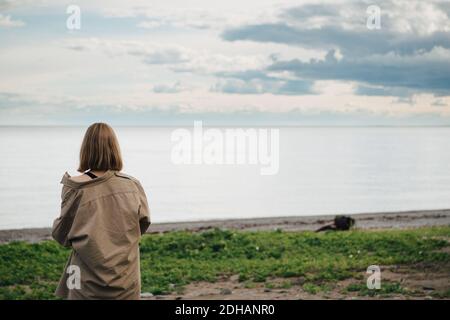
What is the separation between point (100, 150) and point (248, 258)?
33.2ft

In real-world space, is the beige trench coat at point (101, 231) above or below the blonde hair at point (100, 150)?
below

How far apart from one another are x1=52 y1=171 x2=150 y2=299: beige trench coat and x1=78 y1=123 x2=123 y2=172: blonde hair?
85mm

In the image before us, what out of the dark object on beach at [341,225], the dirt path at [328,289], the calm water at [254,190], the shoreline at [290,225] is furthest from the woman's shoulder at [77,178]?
the calm water at [254,190]

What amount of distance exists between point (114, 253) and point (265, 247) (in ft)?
35.5

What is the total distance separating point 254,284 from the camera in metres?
13.0

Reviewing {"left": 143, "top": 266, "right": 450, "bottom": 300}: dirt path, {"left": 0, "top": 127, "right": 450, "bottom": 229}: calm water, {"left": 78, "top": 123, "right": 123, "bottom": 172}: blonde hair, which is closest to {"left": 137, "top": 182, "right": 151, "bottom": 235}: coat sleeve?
{"left": 78, "top": 123, "right": 123, "bottom": 172}: blonde hair

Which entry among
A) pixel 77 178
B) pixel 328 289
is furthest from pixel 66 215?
pixel 328 289

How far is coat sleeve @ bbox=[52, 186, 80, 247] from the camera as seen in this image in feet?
18.6

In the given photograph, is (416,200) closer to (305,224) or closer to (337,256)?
(305,224)

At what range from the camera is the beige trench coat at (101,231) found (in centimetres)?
562

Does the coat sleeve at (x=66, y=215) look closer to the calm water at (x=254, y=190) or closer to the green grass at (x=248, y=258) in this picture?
the green grass at (x=248, y=258)
